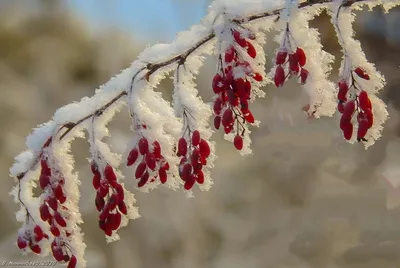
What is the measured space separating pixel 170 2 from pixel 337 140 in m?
0.95

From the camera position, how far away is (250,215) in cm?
195

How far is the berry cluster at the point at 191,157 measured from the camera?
0.63m

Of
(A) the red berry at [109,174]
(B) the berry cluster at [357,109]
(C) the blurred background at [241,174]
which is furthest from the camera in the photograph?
(C) the blurred background at [241,174]

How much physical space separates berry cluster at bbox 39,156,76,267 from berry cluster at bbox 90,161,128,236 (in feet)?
0.20

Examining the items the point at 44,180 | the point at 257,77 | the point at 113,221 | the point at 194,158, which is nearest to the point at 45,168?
the point at 44,180

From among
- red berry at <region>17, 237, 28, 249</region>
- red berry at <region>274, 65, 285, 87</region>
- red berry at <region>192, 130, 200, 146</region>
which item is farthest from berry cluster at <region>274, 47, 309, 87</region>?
red berry at <region>17, 237, 28, 249</region>

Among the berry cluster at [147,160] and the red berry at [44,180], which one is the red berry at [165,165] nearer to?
the berry cluster at [147,160]

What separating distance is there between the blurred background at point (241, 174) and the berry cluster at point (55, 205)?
1.17 metres

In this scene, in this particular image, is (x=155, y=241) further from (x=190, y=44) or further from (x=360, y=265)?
(x=190, y=44)

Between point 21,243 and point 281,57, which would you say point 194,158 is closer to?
point 281,57

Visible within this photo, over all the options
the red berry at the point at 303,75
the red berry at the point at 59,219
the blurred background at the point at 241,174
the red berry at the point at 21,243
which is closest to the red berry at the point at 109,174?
the red berry at the point at 59,219

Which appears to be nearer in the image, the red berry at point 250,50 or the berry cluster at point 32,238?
the red berry at point 250,50

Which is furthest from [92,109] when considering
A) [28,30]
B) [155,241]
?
[28,30]

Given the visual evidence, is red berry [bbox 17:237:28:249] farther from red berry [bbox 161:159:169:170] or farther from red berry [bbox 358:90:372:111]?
red berry [bbox 358:90:372:111]
